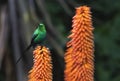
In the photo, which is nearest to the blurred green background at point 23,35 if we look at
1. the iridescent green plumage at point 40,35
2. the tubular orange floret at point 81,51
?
the iridescent green plumage at point 40,35

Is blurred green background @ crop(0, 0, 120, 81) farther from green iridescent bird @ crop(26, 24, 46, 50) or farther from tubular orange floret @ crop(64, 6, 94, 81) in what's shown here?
tubular orange floret @ crop(64, 6, 94, 81)

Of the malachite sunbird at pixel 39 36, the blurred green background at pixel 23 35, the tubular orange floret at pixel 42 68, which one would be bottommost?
the blurred green background at pixel 23 35

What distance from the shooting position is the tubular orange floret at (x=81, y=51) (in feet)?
5.76

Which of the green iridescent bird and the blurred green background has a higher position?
the green iridescent bird

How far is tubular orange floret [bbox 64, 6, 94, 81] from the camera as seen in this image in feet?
5.76

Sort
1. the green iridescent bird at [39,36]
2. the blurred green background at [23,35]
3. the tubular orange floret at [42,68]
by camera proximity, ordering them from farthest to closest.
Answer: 1. the blurred green background at [23,35]
2. the green iridescent bird at [39,36]
3. the tubular orange floret at [42,68]

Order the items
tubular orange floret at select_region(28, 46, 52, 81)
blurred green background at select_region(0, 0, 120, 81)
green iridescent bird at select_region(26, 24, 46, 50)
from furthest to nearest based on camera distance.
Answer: blurred green background at select_region(0, 0, 120, 81), green iridescent bird at select_region(26, 24, 46, 50), tubular orange floret at select_region(28, 46, 52, 81)

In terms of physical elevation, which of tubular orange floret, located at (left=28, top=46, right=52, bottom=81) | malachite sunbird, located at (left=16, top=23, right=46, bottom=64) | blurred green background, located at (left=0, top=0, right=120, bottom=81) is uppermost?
malachite sunbird, located at (left=16, top=23, right=46, bottom=64)

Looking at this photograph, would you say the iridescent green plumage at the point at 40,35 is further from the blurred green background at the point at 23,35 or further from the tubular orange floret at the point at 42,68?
the blurred green background at the point at 23,35

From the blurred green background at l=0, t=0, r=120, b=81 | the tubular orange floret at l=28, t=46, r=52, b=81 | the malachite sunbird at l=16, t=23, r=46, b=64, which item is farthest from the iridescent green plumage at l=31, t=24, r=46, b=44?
the blurred green background at l=0, t=0, r=120, b=81

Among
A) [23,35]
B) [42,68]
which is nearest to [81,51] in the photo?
[42,68]

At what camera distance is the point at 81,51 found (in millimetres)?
1764

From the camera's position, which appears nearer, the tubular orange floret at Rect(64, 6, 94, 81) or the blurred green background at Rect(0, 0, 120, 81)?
the tubular orange floret at Rect(64, 6, 94, 81)

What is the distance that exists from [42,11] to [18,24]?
0.99ft
